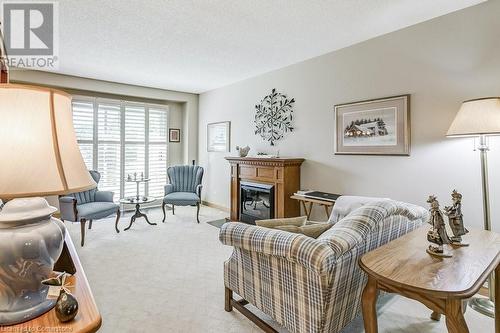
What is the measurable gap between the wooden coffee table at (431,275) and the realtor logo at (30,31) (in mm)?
3379

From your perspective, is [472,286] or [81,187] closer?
[81,187]

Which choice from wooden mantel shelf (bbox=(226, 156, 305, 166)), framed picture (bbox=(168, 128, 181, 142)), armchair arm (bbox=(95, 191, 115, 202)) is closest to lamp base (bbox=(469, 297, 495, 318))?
wooden mantel shelf (bbox=(226, 156, 305, 166))

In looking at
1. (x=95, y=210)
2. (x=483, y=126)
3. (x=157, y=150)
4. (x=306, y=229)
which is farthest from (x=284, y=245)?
(x=157, y=150)

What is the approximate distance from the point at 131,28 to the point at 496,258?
3.64 meters

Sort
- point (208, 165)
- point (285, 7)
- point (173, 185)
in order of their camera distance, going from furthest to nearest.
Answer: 1. point (208, 165)
2. point (173, 185)
3. point (285, 7)

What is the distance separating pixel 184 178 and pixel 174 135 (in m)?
1.56

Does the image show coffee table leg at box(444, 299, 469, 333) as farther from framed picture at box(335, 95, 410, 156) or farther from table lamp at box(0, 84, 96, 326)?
framed picture at box(335, 95, 410, 156)

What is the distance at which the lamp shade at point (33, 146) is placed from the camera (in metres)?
0.68

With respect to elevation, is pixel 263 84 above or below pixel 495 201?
above

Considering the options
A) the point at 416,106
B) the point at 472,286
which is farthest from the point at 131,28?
the point at 472,286

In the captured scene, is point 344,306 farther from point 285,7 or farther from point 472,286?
point 285,7

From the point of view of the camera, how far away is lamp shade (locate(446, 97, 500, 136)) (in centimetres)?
209

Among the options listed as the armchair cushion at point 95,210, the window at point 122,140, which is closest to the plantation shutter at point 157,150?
the window at point 122,140

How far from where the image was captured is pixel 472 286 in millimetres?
1172
